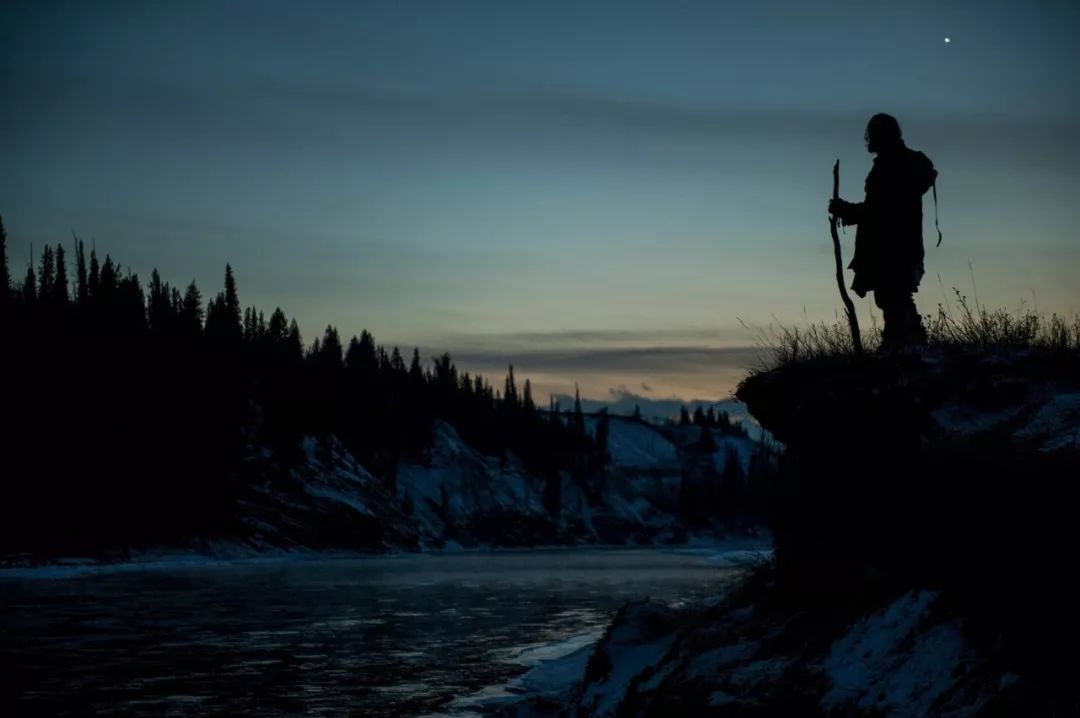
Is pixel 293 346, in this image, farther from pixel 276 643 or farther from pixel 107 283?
pixel 276 643

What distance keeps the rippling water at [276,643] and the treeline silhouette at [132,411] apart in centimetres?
4407

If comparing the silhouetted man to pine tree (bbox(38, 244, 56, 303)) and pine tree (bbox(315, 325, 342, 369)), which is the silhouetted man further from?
pine tree (bbox(315, 325, 342, 369))

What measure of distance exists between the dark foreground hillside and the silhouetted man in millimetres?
1597

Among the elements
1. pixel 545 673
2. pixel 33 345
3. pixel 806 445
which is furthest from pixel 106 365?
pixel 806 445

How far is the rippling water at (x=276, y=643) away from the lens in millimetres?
15820

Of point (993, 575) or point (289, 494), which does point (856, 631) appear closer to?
point (993, 575)

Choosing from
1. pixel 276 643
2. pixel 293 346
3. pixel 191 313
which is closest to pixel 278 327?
pixel 293 346

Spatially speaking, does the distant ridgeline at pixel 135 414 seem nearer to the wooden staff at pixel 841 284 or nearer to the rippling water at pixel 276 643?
the rippling water at pixel 276 643

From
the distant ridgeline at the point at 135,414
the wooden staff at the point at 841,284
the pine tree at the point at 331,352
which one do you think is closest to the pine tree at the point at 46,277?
the distant ridgeline at the point at 135,414

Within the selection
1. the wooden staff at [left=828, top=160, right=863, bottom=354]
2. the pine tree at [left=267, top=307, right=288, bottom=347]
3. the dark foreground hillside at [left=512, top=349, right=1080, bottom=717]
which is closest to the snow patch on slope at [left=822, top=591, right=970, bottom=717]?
the dark foreground hillside at [left=512, top=349, right=1080, bottom=717]

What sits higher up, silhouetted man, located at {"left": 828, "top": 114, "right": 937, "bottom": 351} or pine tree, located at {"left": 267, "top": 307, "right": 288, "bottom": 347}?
pine tree, located at {"left": 267, "top": 307, "right": 288, "bottom": 347}

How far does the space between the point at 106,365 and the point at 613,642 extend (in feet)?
345

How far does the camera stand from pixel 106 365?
109 m

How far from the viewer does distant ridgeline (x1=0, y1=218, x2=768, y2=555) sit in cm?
8931
